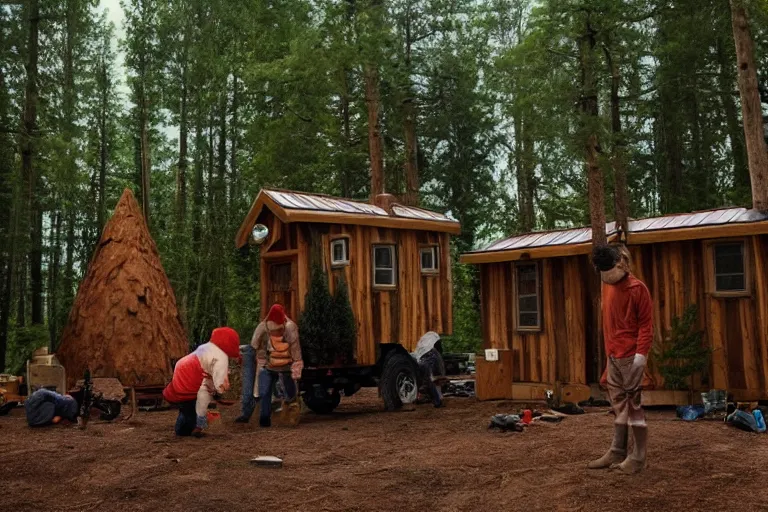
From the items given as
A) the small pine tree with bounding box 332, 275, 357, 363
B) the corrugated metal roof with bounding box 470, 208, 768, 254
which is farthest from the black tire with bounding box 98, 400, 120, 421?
the corrugated metal roof with bounding box 470, 208, 768, 254

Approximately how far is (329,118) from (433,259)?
31.0ft

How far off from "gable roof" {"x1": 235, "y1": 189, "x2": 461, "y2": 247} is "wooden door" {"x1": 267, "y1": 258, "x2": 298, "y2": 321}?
85 centimetres

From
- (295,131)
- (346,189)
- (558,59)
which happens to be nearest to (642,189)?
(346,189)

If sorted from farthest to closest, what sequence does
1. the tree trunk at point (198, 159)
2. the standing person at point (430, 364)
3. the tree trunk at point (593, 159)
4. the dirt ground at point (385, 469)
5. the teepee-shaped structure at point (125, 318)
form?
the tree trunk at point (198, 159)
the teepee-shaped structure at point (125, 318)
the standing person at point (430, 364)
the tree trunk at point (593, 159)
the dirt ground at point (385, 469)

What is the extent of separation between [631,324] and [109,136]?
28.6 meters

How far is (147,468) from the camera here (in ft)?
25.3

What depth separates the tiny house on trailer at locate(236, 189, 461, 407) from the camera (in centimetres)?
1275

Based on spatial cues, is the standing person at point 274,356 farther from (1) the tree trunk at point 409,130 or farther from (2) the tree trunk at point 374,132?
(1) the tree trunk at point 409,130

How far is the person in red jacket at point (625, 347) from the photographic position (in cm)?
659

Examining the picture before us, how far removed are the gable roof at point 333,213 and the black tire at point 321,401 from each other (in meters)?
2.99

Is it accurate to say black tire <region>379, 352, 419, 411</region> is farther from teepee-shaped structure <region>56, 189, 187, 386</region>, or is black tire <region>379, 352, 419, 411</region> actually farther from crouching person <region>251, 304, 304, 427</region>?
teepee-shaped structure <region>56, 189, 187, 386</region>

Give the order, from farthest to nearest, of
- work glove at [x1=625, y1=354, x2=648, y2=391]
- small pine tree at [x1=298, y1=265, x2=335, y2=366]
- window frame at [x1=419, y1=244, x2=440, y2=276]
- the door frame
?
window frame at [x1=419, y1=244, x2=440, y2=276], the door frame, small pine tree at [x1=298, y1=265, x2=335, y2=366], work glove at [x1=625, y1=354, x2=648, y2=391]

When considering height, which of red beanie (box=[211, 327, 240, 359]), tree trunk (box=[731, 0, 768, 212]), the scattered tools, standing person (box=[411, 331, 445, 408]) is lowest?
the scattered tools

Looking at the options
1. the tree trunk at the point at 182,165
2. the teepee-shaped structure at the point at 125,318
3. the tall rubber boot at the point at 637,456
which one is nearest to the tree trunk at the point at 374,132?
the teepee-shaped structure at the point at 125,318
